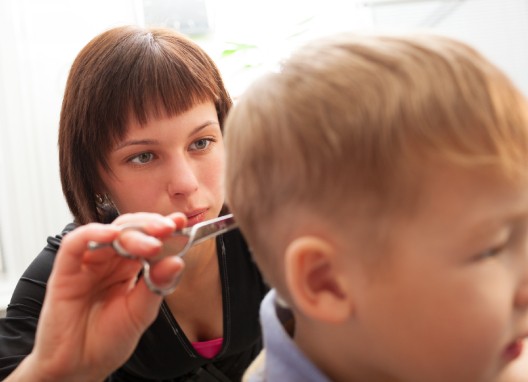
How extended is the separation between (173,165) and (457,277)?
0.52 metres

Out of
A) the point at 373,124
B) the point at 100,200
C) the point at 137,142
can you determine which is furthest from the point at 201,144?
the point at 373,124

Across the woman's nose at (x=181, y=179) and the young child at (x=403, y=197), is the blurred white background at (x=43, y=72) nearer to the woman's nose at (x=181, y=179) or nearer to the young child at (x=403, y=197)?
the woman's nose at (x=181, y=179)

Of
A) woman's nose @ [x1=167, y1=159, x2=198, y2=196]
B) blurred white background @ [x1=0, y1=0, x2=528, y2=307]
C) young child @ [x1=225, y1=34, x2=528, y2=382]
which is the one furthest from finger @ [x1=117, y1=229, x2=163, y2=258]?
blurred white background @ [x1=0, y1=0, x2=528, y2=307]

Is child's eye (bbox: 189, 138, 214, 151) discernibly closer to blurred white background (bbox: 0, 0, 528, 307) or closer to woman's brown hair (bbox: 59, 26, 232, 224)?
woman's brown hair (bbox: 59, 26, 232, 224)

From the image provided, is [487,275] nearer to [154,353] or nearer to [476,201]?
[476,201]

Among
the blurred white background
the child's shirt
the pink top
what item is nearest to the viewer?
the child's shirt

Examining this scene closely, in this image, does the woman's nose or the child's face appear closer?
the child's face

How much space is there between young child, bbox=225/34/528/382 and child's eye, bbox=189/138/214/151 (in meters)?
0.39

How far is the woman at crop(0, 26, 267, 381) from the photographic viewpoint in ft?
2.97

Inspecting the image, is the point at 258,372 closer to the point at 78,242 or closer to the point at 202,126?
the point at 78,242

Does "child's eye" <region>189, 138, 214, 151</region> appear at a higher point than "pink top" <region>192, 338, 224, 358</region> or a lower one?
higher

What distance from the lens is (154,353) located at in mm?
1021

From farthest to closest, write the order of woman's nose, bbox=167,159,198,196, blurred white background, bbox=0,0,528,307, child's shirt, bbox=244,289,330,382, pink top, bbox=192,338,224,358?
1. blurred white background, bbox=0,0,528,307
2. pink top, bbox=192,338,224,358
3. woman's nose, bbox=167,159,198,196
4. child's shirt, bbox=244,289,330,382

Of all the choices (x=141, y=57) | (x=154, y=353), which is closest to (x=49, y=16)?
(x=141, y=57)
